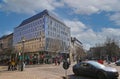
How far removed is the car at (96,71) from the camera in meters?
18.8

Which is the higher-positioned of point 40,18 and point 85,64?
point 40,18

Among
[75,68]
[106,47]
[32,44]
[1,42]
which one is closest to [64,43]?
[32,44]

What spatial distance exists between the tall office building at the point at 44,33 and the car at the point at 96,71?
64.0 meters

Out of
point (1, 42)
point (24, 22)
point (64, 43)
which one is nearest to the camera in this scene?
point (64, 43)

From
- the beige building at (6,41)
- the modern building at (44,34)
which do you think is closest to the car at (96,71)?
the modern building at (44,34)

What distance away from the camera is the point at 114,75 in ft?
61.6

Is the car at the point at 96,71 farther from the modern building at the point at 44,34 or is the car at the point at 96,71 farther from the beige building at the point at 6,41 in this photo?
the beige building at the point at 6,41

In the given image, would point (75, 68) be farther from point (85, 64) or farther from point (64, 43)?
point (64, 43)

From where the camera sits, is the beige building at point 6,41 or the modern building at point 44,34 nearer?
the modern building at point 44,34

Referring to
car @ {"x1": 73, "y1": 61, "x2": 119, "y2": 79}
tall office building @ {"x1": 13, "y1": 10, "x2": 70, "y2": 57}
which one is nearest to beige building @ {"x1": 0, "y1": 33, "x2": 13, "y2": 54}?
tall office building @ {"x1": 13, "y1": 10, "x2": 70, "y2": 57}

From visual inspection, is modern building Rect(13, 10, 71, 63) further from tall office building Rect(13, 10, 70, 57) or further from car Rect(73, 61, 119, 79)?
car Rect(73, 61, 119, 79)

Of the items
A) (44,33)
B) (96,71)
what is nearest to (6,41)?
(44,33)

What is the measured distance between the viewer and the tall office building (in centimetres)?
9112

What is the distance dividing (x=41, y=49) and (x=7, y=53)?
44.1 feet
